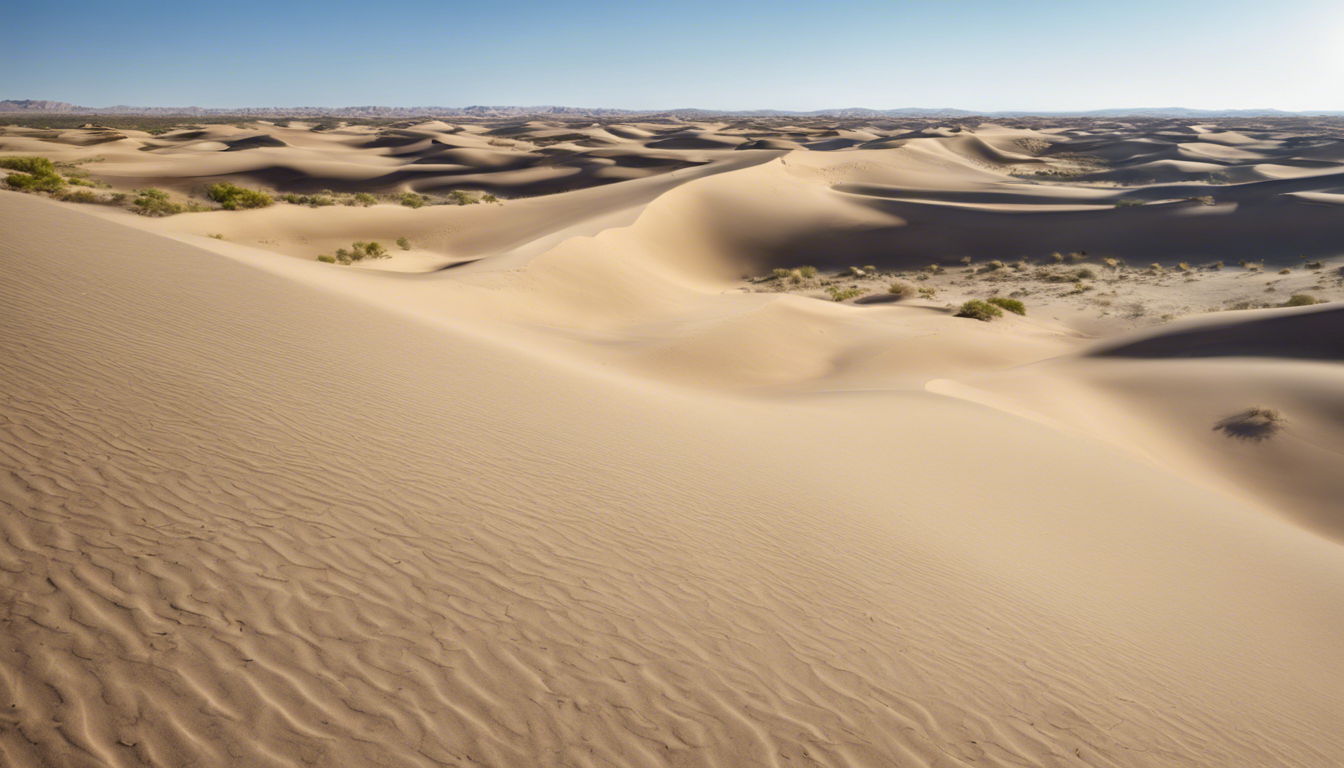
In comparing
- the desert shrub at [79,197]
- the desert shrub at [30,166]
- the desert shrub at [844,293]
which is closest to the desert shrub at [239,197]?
the desert shrub at [79,197]

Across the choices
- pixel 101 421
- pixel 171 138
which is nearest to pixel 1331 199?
pixel 101 421

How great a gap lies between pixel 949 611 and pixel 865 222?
1164 inches

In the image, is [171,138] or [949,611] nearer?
[949,611]

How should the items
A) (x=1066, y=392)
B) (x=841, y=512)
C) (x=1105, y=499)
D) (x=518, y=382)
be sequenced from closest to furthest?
1. (x=841, y=512)
2. (x=1105, y=499)
3. (x=518, y=382)
4. (x=1066, y=392)

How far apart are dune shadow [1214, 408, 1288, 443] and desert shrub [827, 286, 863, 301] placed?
12.9m

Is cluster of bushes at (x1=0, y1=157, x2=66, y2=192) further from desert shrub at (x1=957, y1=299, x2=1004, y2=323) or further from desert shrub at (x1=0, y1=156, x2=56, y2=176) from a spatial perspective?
desert shrub at (x1=957, y1=299, x2=1004, y2=323)

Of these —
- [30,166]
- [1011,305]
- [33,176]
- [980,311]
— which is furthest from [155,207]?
[1011,305]

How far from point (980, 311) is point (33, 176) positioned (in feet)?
106

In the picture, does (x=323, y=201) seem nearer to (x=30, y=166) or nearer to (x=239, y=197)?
(x=239, y=197)

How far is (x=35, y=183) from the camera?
915 inches

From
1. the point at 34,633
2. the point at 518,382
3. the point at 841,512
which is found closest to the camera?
the point at 34,633

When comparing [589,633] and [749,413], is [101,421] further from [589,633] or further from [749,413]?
[749,413]

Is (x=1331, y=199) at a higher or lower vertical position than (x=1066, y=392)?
higher

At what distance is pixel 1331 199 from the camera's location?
30703mm
